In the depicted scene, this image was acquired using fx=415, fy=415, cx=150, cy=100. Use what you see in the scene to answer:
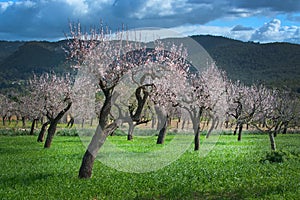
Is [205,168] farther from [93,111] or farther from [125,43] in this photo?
[93,111]

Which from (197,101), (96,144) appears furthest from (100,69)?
(197,101)

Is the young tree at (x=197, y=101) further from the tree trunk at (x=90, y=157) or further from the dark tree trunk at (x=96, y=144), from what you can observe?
the tree trunk at (x=90, y=157)

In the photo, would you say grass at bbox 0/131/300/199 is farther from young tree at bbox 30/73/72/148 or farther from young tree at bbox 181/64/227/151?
young tree at bbox 30/73/72/148

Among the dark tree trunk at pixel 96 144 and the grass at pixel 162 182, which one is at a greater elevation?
the dark tree trunk at pixel 96 144

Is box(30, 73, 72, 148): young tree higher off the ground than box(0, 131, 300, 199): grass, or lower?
higher

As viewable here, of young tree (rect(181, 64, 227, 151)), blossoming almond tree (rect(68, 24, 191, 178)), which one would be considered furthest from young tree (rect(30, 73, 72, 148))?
blossoming almond tree (rect(68, 24, 191, 178))

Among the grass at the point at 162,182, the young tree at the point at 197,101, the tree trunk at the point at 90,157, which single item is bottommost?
the grass at the point at 162,182

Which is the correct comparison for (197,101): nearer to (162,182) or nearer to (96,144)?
(96,144)

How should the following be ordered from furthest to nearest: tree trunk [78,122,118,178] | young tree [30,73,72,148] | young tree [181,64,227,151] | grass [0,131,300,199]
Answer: young tree [30,73,72,148], young tree [181,64,227,151], tree trunk [78,122,118,178], grass [0,131,300,199]

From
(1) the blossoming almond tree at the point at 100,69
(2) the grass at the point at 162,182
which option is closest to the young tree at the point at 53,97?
(2) the grass at the point at 162,182

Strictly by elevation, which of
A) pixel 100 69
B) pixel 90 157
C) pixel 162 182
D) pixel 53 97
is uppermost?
pixel 100 69

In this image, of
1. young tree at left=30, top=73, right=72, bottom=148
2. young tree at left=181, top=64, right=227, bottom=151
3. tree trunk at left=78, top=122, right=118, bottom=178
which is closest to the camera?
tree trunk at left=78, top=122, right=118, bottom=178

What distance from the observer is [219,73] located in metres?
55.6

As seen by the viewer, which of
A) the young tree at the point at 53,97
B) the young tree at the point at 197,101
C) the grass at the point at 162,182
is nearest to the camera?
the grass at the point at 162,182
